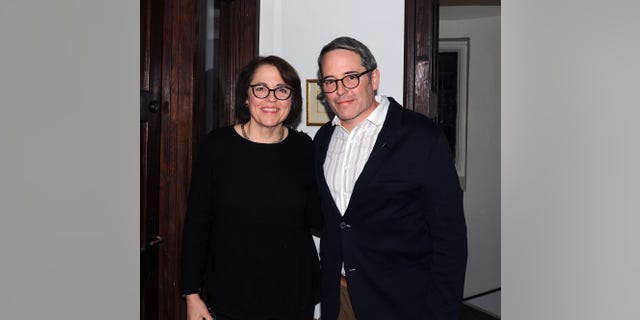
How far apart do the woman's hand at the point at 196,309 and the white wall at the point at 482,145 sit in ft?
11.6

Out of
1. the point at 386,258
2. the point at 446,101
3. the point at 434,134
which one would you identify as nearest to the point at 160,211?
the point at 386,258

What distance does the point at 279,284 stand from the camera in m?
1.62

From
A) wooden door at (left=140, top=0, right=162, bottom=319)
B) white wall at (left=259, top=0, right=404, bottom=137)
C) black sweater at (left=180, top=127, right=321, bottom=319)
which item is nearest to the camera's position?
black sweater at (left=180, top=127, right=321, bottom=319)

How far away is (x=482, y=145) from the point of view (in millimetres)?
4562

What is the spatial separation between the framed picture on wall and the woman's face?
3.67 feet

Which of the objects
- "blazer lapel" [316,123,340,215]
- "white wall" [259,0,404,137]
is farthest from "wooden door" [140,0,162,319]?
"white wall" [259,0,404,137]

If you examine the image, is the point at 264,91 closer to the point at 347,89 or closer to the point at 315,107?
the point at 347,89

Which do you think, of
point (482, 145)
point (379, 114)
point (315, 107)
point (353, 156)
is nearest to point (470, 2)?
point (482, 145)

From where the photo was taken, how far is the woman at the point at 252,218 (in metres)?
1.59

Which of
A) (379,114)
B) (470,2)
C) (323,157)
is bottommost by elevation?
(323,157)

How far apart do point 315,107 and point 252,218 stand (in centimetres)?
133

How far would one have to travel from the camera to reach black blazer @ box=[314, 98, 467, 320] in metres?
1.47

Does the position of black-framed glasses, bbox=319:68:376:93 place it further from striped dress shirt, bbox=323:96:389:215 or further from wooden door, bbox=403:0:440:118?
wooden door, bbox=403:0:440:118

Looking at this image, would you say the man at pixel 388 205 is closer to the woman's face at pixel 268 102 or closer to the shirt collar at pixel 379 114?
the shirt collar at pixel 379 114
